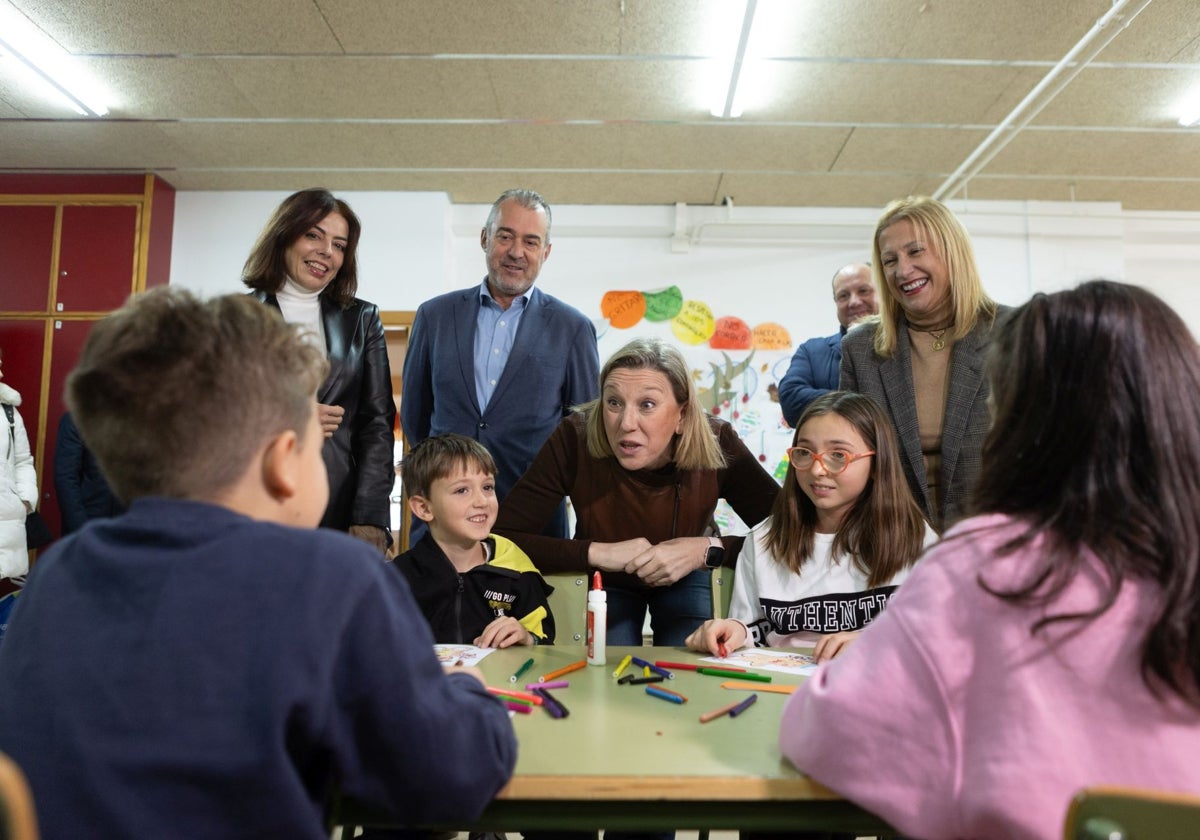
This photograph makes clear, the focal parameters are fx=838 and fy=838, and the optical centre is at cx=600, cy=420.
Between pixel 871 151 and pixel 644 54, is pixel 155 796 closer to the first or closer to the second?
pixel 644 54

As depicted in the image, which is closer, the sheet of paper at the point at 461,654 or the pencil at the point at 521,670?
the pencil at the point at 521,670

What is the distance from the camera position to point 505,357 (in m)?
2.97

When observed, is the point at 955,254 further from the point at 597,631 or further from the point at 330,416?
the point at 330,416

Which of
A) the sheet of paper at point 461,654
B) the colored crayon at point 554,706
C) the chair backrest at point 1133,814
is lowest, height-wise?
the sheet of paper at point 461,654

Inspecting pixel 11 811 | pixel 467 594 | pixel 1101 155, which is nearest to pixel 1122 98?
pixel 1101 155

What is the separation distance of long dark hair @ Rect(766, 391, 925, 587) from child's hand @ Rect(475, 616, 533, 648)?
0.64 m

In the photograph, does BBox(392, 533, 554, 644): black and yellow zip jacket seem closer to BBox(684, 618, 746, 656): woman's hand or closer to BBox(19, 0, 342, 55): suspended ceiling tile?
BBox(684, 618, 746, 656): woman's hand

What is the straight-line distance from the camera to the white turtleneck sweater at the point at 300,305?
2354mm

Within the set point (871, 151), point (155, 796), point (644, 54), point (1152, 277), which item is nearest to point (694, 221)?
point (871, 151)

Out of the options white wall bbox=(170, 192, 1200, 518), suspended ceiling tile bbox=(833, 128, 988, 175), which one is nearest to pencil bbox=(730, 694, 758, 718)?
suspended ceiling tile bbox=(833, 128, 988, 175)

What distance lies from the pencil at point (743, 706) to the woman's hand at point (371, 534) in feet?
4.53

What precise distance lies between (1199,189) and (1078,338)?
5939 millimetres

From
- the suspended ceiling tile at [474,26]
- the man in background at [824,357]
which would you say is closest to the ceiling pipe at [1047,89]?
the man in background at [824,357]

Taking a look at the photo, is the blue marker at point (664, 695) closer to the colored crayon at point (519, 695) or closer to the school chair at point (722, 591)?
the colored crayon at point (519, 695)
